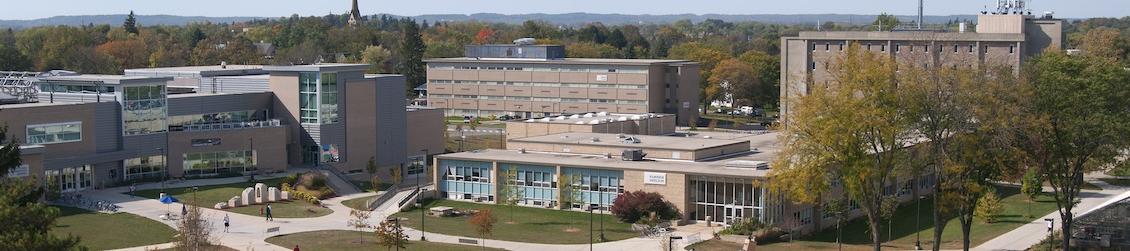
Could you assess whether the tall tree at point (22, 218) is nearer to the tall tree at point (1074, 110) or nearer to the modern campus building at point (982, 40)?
the tall tree at point (1074, 110)

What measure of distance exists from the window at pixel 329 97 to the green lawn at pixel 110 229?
17045 millimetres

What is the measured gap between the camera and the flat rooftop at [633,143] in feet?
207

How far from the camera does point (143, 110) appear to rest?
66500 millimetres

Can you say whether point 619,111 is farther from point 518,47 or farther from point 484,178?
point 484,178

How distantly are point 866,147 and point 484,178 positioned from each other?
23271 millimetres

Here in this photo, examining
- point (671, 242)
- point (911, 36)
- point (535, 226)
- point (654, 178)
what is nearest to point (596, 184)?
point (654, 178)

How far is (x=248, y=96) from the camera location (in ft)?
236

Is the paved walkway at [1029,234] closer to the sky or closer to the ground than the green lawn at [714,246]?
closer to the sky

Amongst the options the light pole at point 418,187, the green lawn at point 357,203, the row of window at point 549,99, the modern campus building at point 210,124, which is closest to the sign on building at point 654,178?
the light pole at point 418,187

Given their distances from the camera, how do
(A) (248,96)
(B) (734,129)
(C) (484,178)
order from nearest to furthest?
1. (C) (484,178)
2. (A) (248,96)
3. (B) (734,129)

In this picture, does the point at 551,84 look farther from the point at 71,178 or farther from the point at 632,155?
the point at 71,178

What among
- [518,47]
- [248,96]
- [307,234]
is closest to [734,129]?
[518,47]

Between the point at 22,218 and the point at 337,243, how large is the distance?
17571mm

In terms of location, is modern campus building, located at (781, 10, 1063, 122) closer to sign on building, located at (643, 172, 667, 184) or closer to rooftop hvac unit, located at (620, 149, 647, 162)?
rooftop hvac unit, located at (620, 149, 647, 162)
